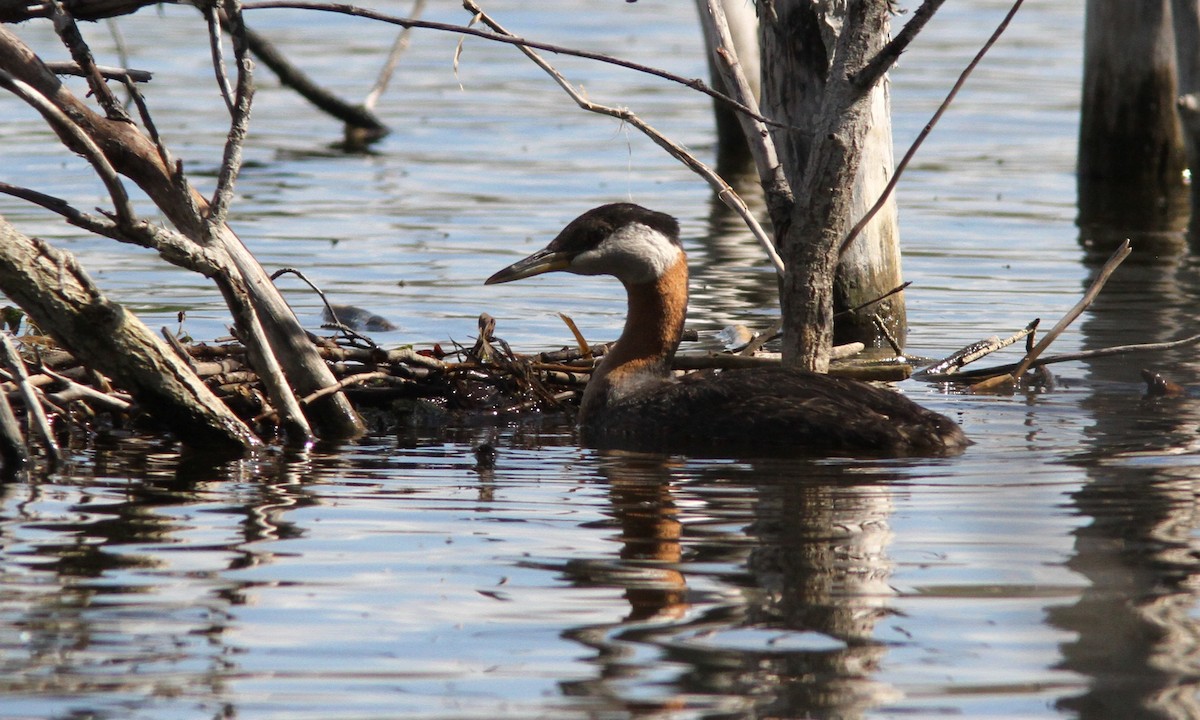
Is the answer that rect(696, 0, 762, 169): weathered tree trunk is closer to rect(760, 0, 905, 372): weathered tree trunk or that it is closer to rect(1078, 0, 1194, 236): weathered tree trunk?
rect(1078, 0, 1194, 236): weathered tree trunk

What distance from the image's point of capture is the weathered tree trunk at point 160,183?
659cm

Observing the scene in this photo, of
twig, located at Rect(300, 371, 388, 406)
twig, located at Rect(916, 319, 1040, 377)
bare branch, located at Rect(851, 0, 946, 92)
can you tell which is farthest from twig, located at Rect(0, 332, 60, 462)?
twig, located at Rect(916, 319, 1040, 377)

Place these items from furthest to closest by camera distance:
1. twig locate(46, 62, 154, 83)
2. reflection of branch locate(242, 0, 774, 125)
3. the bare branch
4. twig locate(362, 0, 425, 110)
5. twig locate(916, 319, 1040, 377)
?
twig locate(362, 0, 425, 110), twig locate(916, 319, 1040, 377), the bare branch, twig locate(46, 62, 154, 83), reflection of branch locate(242, 0, 774, 125)

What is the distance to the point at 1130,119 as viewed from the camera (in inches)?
620

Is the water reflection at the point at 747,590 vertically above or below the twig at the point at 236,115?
below

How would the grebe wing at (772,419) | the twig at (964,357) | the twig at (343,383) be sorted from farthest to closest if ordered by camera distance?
1. the twig at (964,357)
2. the twig at (343,383)
3. the grebe wing at (772,419)

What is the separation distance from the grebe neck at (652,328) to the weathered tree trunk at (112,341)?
167 centimetres

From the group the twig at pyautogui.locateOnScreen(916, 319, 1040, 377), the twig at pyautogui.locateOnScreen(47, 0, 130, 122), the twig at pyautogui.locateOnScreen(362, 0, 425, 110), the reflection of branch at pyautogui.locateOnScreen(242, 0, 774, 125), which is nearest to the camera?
the twig at pyautogui.locateOnScreen(47, 0, 130, 122)

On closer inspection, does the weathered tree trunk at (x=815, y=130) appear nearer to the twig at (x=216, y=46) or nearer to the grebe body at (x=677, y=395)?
the grebe body at (x=677, y=395)

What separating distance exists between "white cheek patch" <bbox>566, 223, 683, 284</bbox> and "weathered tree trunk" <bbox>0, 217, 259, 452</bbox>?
1723 millimetres

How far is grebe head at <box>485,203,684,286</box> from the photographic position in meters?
7.83

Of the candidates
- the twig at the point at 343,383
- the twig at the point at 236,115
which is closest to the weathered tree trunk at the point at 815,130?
the twig at the point at 343,383

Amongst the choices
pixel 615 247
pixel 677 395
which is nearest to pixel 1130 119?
pixel 615 247

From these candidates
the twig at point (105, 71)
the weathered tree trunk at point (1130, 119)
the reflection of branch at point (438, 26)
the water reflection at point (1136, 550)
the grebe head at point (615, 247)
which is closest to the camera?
the water reflection at point (1136, 550)
